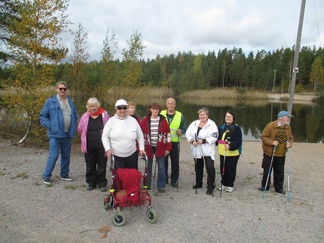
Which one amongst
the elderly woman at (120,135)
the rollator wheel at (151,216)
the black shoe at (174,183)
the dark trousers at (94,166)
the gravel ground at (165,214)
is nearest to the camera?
the gravel ground at (165,214)

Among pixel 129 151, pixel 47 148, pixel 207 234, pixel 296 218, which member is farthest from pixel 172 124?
pixel 47 148

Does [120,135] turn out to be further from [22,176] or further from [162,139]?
[22,176]

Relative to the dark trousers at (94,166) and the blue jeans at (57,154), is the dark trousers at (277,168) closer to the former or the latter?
the dark trousers at (94,166)

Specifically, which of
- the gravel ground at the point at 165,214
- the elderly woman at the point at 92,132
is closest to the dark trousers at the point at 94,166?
the elderly woman at the point at 92,132

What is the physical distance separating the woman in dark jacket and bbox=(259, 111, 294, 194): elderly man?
0.62 meters

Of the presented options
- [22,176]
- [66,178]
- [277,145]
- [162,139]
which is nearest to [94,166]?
[66,178]

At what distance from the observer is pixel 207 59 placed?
7562cm

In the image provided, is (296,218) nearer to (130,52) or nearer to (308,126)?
(130,52)

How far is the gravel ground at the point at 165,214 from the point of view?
3594 millimetres

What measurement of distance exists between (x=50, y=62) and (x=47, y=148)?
2.91 m

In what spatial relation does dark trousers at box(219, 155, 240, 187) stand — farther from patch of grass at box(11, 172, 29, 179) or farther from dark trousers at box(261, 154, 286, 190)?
patch of grass at box(11, 172, 29, 179)

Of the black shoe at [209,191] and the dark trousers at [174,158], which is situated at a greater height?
the dark trousers at [174,158]

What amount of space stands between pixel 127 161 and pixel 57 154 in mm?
1840

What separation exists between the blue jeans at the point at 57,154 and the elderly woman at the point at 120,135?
5.41ft
